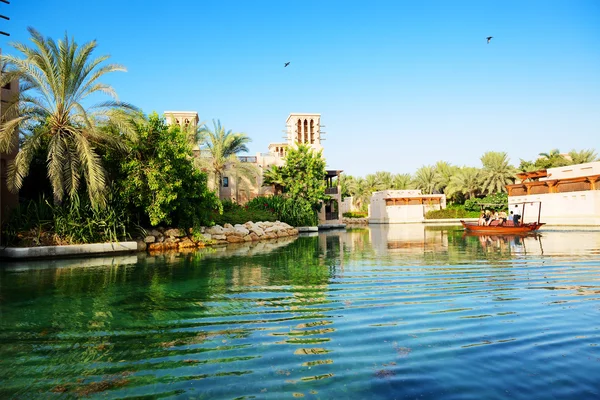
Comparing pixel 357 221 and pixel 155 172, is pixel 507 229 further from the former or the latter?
pixel 357 221

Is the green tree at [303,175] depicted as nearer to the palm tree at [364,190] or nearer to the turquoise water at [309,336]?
the turquoise water at [309,336]

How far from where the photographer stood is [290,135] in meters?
50.4

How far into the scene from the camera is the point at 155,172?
17.9m

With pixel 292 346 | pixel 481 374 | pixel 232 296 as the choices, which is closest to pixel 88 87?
pixel 232 296

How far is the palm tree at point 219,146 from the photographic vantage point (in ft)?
108

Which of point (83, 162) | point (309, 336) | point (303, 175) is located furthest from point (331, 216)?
point (309, 336)

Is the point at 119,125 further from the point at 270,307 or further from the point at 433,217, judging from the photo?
the point at 433,217

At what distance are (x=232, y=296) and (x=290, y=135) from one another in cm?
4338

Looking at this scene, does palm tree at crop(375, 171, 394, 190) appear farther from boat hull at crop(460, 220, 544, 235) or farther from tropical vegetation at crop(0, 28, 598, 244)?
tropical vegetation at crop(0, 28, 598, 244)

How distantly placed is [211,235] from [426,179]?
4474 centimetres

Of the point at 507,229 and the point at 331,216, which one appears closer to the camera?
the point at 507,229

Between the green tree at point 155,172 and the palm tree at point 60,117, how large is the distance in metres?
1.11

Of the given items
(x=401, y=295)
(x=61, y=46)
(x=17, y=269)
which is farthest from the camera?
(x=61, y=46)

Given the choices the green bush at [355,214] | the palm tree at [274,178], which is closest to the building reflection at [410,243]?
the palm tree at [274,178]
